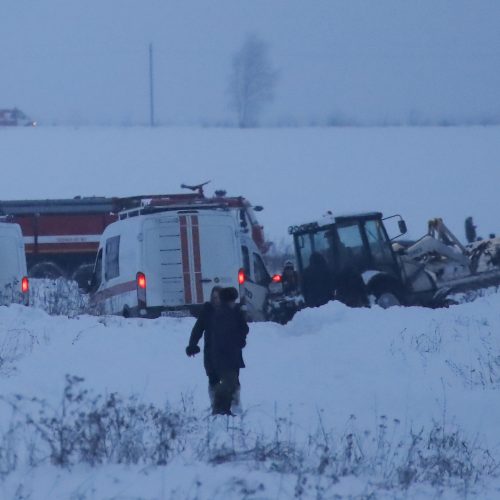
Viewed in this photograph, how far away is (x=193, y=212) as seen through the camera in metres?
20.8

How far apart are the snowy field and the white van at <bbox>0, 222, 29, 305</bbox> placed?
24.9 m

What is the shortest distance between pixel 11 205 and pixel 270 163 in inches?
1037

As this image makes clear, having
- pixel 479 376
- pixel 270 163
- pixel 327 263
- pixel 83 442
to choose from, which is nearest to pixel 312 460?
pixel 83 442

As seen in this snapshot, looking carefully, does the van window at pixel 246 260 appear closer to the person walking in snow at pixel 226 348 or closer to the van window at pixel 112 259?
the van window at pixel 112 259

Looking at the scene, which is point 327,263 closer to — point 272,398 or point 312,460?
point 272,398

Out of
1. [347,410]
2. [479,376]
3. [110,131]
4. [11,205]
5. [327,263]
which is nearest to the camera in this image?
[347,410]

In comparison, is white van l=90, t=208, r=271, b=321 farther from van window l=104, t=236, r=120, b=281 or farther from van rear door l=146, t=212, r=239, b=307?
van window l=104, t=236, r=120, b=281

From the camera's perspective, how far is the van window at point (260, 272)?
24.2 meters

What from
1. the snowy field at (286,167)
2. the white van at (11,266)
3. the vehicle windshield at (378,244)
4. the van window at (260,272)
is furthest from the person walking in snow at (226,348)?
the snowy field at (286,167)

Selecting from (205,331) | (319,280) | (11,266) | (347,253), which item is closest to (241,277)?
(319,280)

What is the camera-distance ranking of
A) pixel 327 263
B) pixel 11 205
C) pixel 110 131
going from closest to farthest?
pixel 327 263 < pixel 11 205 < pixel 110 131

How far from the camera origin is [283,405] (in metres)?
13.1

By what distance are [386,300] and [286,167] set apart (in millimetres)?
35352

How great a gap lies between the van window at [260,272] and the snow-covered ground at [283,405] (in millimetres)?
3882
